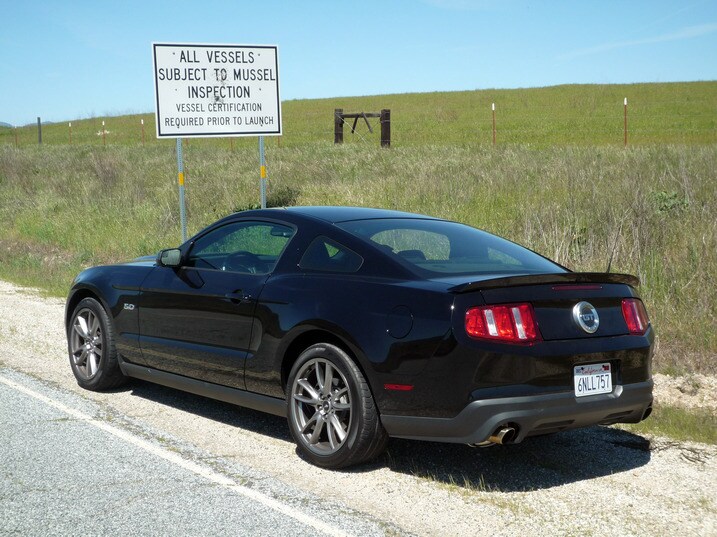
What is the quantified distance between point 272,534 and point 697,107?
5017 centimetres

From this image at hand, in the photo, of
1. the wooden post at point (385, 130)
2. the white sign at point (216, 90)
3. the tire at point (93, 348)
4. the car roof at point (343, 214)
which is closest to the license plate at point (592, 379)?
the car roof at point (343, 214)

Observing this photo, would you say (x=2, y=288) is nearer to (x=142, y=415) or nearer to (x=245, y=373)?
(x=142, y=415)

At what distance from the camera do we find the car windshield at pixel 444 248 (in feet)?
18.0

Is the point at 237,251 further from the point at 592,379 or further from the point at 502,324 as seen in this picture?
the point at 592,379

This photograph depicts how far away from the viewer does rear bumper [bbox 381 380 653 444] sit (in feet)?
15.5

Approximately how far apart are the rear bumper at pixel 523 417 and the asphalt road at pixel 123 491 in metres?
0.66

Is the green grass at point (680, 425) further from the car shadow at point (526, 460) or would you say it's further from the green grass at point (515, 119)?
the green grass at point (515, 119)

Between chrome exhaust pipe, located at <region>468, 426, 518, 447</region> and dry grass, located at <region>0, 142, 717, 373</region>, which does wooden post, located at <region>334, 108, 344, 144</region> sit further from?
chrome exhaust pipe, located at <region>468, 426, 518, 447</region>

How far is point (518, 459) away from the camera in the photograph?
5.67 metres

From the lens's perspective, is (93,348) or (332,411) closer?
(332,411)

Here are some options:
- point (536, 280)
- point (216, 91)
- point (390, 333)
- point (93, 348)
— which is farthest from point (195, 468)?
point (216, 91)

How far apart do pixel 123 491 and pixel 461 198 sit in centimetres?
1108

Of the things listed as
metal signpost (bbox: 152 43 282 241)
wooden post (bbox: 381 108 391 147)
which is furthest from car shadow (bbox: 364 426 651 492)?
wooden post (bbox: 381 108 391 147)

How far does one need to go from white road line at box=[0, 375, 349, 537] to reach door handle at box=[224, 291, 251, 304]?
3.41 ft
